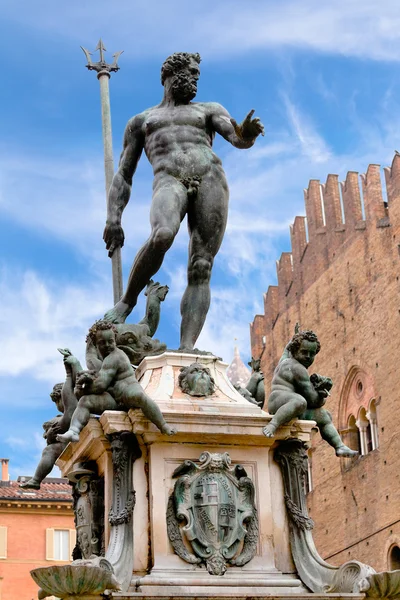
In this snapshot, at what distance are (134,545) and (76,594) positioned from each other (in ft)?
1.75

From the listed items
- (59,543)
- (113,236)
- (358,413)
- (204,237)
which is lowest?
(204,237)

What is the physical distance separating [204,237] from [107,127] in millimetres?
2758

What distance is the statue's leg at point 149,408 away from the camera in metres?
6.53

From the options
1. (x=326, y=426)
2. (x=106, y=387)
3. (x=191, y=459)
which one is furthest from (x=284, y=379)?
(x=106, y=387)

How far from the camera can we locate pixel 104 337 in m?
6.86

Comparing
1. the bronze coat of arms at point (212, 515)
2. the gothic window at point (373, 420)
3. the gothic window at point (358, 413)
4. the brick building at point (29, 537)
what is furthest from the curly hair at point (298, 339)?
the gothic window at point (373, 420)

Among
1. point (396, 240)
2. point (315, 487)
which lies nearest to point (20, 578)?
point (315, 487)

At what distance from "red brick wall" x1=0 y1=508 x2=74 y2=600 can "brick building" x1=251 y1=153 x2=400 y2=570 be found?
8686mm

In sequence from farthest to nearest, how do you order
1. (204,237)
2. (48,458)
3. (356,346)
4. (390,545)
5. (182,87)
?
(356,346) < (390,545) < (182,87) < (204,237) < (48,458)

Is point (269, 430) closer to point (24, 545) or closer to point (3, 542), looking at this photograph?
point (3, 542)

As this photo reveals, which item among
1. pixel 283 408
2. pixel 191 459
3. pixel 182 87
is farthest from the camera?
pixel 182 87

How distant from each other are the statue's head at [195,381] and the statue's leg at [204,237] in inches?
24.7

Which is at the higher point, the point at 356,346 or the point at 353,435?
the point at 356,346

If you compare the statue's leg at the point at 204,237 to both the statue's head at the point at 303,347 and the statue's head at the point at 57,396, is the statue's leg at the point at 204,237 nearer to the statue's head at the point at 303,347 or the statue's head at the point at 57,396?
the statue's head at the point at 303,347
